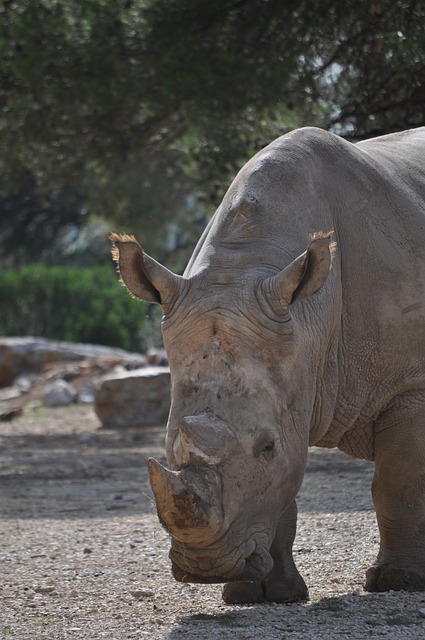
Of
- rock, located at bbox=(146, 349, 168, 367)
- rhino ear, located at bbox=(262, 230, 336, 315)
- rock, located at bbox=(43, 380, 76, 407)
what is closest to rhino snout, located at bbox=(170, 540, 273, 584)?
rhino ear, located at bbox=(262, 230, 336, 315)

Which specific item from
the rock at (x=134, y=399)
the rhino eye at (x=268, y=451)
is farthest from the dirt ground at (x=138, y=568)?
the rock at (x=134, y=399)

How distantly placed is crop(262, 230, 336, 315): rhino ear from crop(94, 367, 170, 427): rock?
35.3 ft

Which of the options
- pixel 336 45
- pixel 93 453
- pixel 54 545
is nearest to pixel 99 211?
pixel 93 453

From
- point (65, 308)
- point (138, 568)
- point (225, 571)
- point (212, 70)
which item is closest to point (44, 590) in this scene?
point (138, 568)

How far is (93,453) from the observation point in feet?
44.3

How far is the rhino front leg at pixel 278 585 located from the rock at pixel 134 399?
10069 mm

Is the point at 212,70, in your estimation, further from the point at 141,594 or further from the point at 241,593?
the point at 241,593

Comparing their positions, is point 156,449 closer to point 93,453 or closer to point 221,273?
point 93,453

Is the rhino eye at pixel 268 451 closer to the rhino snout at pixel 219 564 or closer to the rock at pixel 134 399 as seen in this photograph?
the rhino snout at pixel 219 564

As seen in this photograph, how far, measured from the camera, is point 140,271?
5336 mm

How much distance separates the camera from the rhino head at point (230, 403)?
4773 millimetres

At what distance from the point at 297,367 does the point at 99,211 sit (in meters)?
14.7

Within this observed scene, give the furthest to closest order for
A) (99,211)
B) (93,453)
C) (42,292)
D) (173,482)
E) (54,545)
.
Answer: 1. (42,292)
2. (99,211)
3. (93,453)
4. (54,545)
5. (173,482)

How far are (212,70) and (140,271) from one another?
23.2 ft
